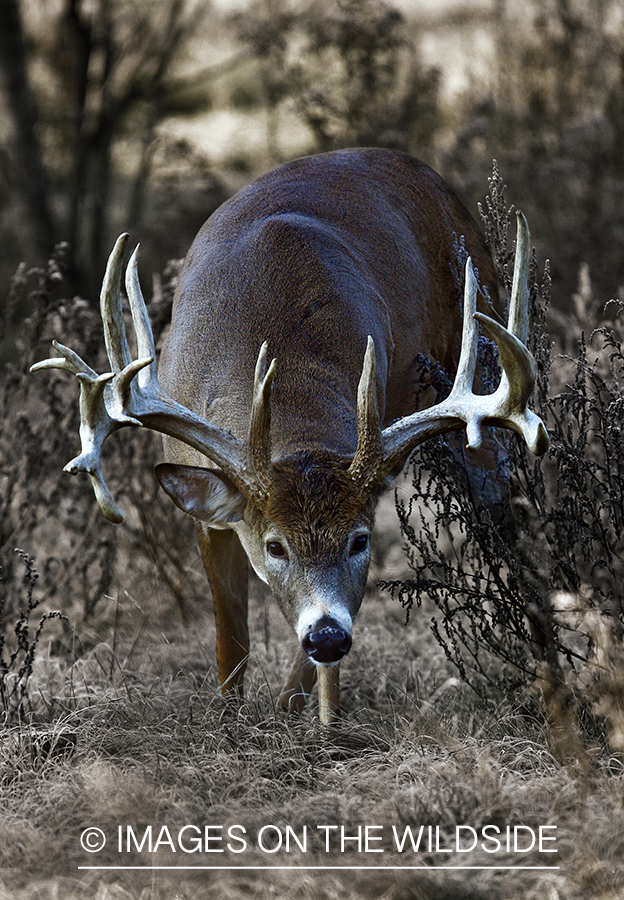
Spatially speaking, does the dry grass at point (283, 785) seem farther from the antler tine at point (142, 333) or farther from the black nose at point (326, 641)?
the antler tine at point (142, 333)

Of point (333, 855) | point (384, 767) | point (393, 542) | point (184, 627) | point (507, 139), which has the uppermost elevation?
point (507, 139)

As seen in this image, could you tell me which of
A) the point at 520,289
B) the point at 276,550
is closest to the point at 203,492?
the point at 276,550

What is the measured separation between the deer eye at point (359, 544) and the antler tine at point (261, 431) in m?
0.32

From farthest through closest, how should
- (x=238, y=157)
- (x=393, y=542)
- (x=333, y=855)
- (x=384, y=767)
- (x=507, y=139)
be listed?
(x=238, y=157), (x=507, y=139), (x=393, y=542), (x=384, y=767), (x=333, y=855)

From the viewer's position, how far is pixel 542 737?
3.83m

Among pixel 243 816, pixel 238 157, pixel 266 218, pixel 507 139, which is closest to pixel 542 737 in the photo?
pixel 243 816

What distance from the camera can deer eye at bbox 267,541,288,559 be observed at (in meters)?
3.69

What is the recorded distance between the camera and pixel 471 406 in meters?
3.68

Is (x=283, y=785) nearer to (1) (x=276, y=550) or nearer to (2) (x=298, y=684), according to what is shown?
(1) (x=276, y=550)

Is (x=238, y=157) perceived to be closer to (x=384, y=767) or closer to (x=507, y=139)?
(x=507, y=139)

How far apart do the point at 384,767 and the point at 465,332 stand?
4.66 ft

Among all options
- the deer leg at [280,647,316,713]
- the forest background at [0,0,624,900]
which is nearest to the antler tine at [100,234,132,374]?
the forest background at [0,0,624,900]

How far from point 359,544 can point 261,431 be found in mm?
496

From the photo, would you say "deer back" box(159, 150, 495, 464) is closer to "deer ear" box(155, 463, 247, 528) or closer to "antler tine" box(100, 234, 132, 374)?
"deer ear" box(155, 463, 247, 528)
